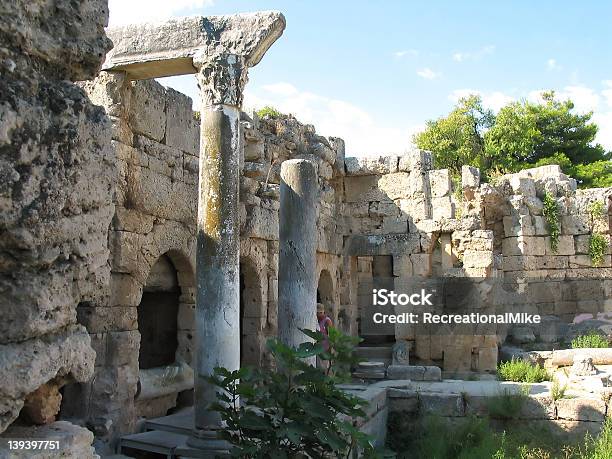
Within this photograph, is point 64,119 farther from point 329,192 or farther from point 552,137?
point 552,137

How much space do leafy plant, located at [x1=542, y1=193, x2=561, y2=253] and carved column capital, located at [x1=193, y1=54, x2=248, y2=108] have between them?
1061cm

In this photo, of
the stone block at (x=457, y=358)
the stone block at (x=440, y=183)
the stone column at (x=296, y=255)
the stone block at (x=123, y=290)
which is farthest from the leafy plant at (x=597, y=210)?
the stone block at (x=123, y=290)

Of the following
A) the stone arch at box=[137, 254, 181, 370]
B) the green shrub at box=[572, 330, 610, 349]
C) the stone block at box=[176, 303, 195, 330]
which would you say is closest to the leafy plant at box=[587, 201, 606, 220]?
the green shrub at box=[572, 330, 610, 349]

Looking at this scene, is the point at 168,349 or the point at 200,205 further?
the point at 168,349

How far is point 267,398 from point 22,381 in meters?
2.66

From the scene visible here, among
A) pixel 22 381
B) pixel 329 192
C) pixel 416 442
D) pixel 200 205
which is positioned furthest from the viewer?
pixel 329 192

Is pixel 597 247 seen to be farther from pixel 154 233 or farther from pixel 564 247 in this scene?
pixel 154 233

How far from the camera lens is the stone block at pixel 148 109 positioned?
8.15 m

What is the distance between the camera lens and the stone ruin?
80.7 inches

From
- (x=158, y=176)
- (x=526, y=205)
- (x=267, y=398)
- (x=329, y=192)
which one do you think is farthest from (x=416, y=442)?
(x=526, y=205)

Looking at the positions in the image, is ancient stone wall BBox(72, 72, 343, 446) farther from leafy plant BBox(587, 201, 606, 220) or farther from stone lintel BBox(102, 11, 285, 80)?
leafy plant BBox(587, 201, 606, 220)

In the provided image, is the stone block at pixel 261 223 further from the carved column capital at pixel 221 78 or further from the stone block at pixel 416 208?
the stone block at pixel 416 208

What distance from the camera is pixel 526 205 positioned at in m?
15.1

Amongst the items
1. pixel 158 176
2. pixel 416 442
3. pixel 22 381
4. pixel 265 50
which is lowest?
pixel 416 442
